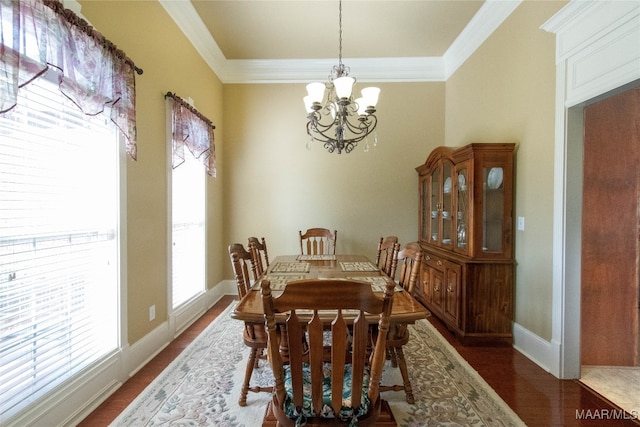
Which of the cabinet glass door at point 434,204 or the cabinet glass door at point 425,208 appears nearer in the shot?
the cabinet glass door at point 434,204

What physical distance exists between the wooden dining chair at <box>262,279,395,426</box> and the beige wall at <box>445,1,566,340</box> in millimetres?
1895

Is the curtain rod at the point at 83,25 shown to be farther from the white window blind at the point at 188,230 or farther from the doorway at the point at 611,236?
the doorway at the point at 611,236

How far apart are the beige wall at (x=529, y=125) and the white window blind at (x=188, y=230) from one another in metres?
3.13

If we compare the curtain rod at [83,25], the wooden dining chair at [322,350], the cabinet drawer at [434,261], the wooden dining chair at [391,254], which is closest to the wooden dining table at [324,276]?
the wooden dining chair at [391,254]

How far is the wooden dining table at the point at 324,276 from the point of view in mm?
1441

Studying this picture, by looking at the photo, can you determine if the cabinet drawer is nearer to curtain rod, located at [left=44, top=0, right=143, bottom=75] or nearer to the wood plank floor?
the wood plank floor

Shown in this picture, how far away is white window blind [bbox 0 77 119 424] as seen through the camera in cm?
137

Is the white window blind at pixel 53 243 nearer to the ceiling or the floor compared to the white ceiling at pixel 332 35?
nearer to the floor

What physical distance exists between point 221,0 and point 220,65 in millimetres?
1161

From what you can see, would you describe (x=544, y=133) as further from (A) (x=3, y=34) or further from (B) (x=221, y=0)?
(A) (x=3, y=34)

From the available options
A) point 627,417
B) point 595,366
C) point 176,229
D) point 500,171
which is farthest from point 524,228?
point 176,229

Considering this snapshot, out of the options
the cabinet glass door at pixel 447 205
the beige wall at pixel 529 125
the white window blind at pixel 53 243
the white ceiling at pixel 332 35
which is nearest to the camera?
the white window blind at pixel 53 243

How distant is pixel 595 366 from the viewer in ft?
7.32

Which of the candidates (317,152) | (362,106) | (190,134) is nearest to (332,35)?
(317,152)
